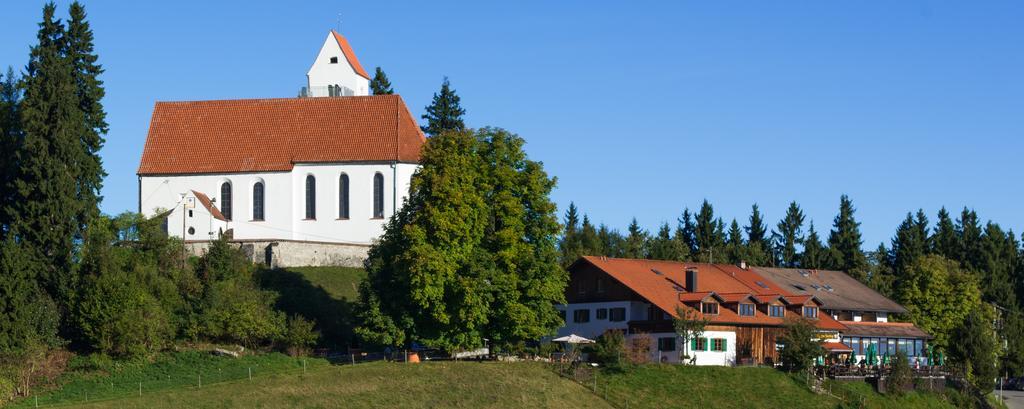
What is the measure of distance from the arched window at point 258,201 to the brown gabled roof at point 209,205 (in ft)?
6.55

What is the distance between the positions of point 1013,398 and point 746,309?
2230cm

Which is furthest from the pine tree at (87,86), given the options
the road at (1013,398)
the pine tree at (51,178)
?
the road at (1013,398)

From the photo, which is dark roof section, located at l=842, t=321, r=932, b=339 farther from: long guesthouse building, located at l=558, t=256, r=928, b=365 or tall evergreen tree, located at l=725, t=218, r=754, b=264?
tall evergreen tree, located at l=725, t=218, r=754, b=264

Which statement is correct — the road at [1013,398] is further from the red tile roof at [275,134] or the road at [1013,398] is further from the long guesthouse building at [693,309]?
the red tile roof at [275,134]

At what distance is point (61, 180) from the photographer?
7175 centimetres

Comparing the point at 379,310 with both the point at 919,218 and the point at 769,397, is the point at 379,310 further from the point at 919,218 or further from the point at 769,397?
the point at 919,218

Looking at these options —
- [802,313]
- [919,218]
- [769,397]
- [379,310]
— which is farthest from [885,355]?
[919,218]

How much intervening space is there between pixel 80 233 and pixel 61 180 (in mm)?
2938

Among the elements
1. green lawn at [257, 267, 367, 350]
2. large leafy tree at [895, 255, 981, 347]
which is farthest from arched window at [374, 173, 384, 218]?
large leafy tree at [895, 255, 981, 347]

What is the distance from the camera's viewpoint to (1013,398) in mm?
87938

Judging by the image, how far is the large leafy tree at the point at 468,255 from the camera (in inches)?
2702

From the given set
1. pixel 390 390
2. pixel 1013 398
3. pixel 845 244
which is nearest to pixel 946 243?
pixel 845 244

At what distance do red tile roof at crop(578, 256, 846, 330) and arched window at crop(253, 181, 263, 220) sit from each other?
24.0m

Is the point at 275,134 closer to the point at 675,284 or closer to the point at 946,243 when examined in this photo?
the point at 675,284
